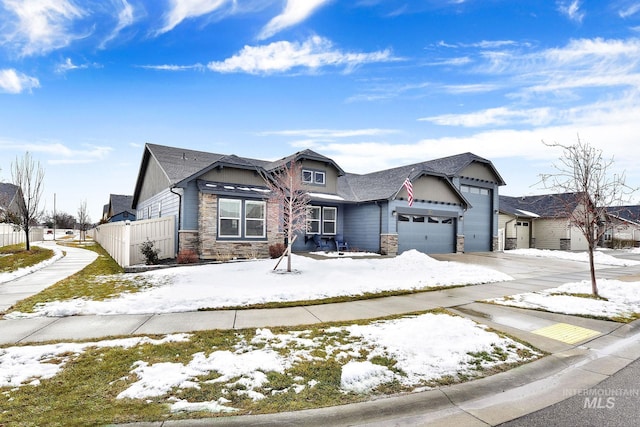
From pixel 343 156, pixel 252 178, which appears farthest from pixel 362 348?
pixel 343 156

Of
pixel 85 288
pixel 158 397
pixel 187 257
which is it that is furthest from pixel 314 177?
pixel 158 397

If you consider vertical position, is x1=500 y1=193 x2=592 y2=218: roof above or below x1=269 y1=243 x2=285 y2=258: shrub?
above

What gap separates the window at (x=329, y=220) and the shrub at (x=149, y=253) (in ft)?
31.7


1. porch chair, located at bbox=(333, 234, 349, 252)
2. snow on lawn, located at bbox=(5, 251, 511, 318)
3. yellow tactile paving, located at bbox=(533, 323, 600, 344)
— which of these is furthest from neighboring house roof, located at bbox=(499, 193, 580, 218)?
yellow tactile paving, located at bbox=(533, 323, 600, 344)

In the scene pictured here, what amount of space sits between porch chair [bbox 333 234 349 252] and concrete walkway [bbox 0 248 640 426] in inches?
420

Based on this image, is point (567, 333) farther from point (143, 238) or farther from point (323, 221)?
point (323, 221)

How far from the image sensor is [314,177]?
19.6 m

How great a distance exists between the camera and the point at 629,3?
1001 cm

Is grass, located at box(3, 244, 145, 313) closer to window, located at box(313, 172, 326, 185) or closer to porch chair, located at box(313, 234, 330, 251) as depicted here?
porch chair, located at box(313, 234, 330, 251)

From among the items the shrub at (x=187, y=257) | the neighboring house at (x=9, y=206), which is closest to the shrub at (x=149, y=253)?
the shrub at (x=187, y=257)

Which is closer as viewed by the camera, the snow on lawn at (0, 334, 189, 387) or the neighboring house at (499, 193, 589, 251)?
the snow on lawn at (0, 334, 189, 387)

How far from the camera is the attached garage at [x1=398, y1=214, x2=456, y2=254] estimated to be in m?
20.1

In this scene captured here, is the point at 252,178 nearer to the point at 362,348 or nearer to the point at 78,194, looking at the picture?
the point at 362,348

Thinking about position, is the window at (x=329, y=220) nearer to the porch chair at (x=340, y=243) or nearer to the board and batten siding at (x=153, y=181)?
the porch chair at (x=340, y=243)
